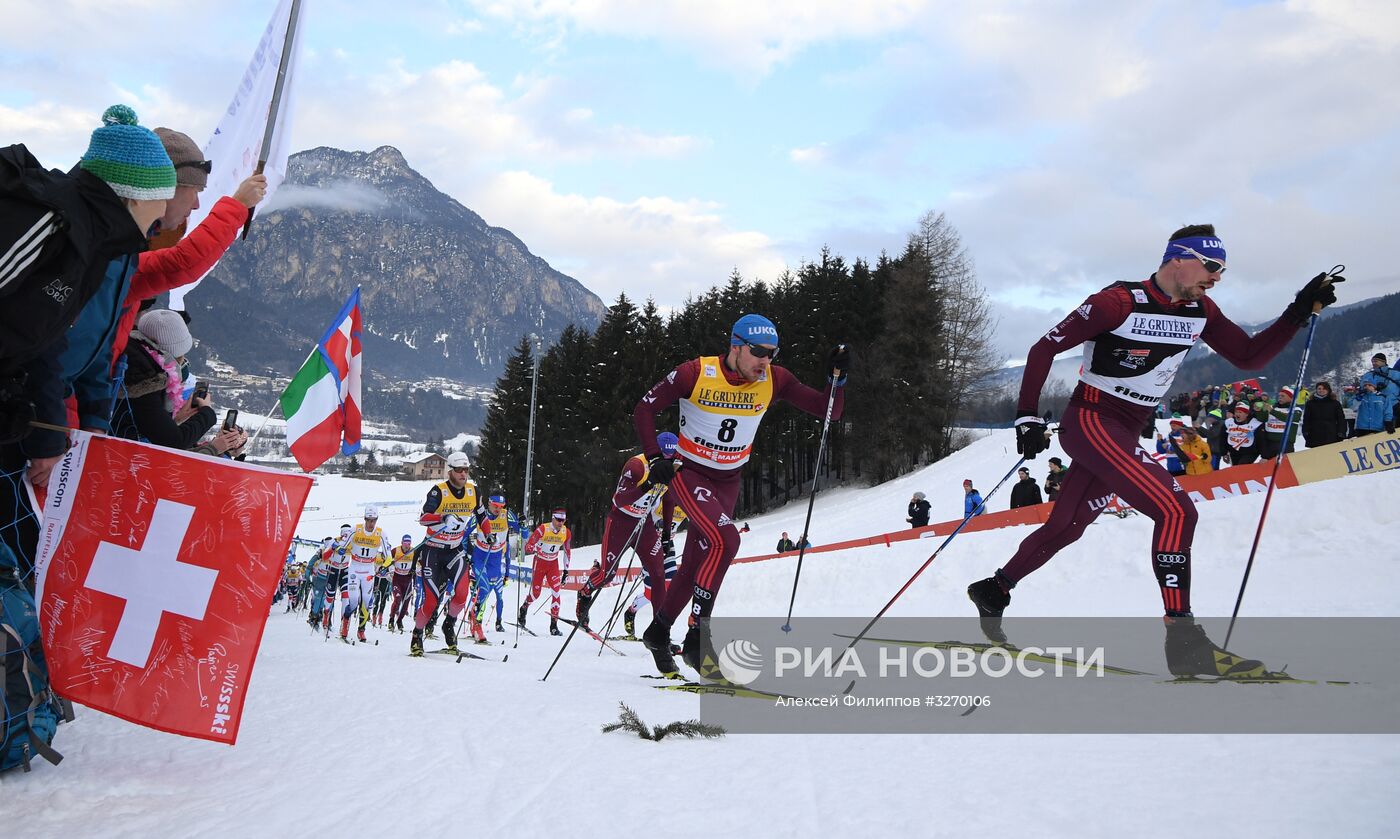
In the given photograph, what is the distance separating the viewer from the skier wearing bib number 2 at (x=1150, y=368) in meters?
4.14

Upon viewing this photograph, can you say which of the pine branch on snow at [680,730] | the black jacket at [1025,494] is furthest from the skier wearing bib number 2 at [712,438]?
the black jacket at [1025,494]

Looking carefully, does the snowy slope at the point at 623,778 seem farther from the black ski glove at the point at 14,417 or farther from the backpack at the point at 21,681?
the black ski glove at the point at 14,417

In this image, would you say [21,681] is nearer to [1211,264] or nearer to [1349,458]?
[1211,264]

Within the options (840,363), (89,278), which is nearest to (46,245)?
(89,278)

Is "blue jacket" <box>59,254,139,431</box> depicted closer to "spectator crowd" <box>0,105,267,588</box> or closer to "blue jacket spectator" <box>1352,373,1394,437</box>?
"spectator crowd" <box>0,105,267,588</box>

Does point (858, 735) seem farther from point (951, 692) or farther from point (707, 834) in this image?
point (707, 834)

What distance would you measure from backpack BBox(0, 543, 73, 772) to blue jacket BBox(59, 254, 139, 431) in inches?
25.6

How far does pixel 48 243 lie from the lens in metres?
2.30

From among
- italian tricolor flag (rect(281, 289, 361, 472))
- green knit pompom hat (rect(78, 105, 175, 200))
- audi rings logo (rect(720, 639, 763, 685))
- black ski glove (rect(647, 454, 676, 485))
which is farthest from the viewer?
italian tricolor flag (rect(281, 289, 361, 472))

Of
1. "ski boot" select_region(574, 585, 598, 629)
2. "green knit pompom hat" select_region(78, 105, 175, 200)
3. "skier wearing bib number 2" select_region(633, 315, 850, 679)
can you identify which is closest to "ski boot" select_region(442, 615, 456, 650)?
"ski boot" select_region(574, 585, 598, 629)

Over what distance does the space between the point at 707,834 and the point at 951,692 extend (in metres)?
2.00

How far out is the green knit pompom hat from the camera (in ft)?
8.26

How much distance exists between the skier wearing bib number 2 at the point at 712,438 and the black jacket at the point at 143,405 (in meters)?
2.59

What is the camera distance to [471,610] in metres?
13.9
